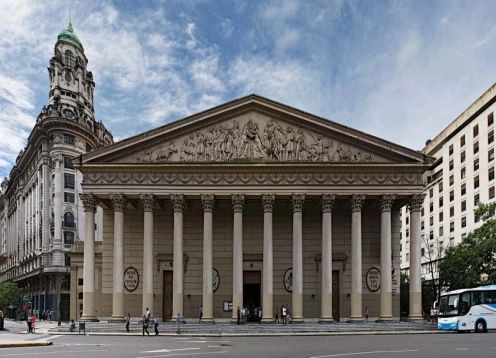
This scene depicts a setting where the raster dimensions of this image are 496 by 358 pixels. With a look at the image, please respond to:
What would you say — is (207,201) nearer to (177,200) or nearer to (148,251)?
(177,200)

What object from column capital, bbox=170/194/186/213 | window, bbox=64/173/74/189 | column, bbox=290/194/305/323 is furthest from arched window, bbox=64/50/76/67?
column, bbox=290/194/305/323

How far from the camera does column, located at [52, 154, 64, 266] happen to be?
77.6 meters

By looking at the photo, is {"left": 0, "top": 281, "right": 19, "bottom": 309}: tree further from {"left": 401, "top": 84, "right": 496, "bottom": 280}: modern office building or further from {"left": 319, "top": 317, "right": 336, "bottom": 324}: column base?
{"left": 401, "top": 84, "right": 496, "bottom": 280}: modern office building

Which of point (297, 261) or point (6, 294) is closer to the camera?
point (297, 261)

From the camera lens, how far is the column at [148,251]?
42.1 metres

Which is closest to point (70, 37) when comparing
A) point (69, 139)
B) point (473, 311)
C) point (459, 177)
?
point (69, 139)

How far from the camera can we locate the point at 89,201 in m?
42.7

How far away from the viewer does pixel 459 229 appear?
8088 cm

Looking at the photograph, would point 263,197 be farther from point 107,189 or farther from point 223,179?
point 107,189

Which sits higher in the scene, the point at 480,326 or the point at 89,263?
the point at 89,263

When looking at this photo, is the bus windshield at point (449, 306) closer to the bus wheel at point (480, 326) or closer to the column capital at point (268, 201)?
the bus wheel at point (480, 326)

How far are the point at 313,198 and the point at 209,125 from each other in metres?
10.7

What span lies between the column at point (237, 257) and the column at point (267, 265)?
1849 millimetres

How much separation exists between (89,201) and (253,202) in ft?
45.3
